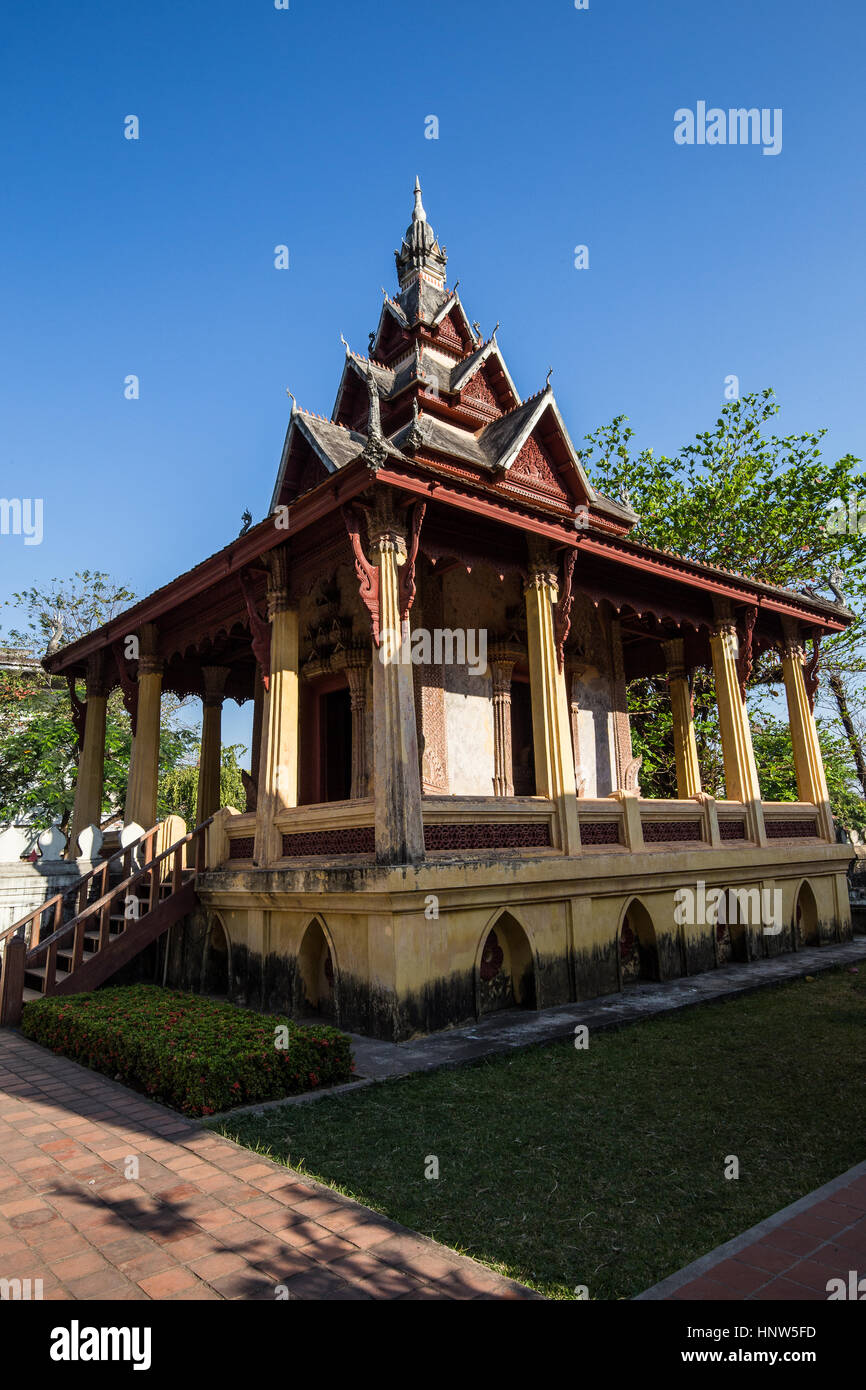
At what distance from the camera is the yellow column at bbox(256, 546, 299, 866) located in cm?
1053

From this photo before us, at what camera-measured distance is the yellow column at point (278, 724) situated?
10531 mm

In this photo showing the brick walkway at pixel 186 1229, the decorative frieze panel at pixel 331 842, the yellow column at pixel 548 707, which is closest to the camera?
the brick walkway at pixel 186 1229

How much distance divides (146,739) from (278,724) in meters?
4.91

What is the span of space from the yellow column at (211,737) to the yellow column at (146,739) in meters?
1.64

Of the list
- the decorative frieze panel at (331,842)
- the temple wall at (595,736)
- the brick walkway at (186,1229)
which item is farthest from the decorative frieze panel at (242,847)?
the temple wall at (595,736)

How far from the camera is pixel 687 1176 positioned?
4.69 m

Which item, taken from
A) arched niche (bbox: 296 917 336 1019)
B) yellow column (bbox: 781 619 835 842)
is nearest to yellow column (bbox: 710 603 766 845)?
yellow column (bbox: 781 619 835 842)

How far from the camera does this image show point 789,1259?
11.9ft

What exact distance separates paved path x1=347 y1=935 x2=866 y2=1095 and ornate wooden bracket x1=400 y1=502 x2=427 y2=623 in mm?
4525

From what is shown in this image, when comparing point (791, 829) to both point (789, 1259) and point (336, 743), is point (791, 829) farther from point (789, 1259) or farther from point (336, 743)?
point (789, 1259)

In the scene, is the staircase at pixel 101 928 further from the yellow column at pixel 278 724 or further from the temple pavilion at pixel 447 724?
the yellow column at pixel 278 724

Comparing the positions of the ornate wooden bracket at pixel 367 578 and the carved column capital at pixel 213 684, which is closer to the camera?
the ornate wooden bracket at pixel 367 578

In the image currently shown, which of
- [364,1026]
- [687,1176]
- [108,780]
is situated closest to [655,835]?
[364,1026]
